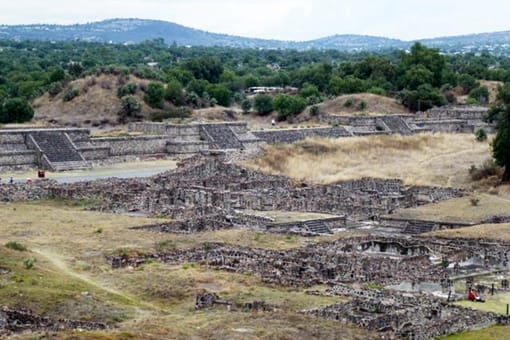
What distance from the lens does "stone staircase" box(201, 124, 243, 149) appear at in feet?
258

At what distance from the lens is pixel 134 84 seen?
93.7m

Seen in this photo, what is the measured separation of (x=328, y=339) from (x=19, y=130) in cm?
4684

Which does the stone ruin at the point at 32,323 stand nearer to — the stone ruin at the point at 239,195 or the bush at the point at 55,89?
Result: the stone ruin at the point at 239,195

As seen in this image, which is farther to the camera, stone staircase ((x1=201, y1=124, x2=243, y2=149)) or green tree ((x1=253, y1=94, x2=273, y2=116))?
green tree ((x1=253, y1=94, x2=273, y2=116))

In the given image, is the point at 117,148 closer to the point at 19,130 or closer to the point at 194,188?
the point at 19,130

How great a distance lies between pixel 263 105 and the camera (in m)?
99.6

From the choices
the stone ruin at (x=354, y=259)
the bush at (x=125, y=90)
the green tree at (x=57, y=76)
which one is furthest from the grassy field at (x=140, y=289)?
the green tree at (x=57, y=76)

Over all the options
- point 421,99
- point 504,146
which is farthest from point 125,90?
point 504,146

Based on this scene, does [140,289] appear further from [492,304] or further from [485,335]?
[492,304]

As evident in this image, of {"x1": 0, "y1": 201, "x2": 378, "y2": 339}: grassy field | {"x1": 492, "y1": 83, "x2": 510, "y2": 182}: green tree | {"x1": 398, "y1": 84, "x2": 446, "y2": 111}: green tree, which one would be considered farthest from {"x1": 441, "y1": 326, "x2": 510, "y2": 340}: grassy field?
{"x1": 398, "y1": 84, "x2": 446, "y2": 111}: green tree

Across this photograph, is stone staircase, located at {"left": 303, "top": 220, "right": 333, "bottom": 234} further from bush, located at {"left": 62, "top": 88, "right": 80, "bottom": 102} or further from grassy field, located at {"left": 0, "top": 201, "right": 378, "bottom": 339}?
bush, located at {"left": 62, "top": 88, "right": 80, "bottom": 102}

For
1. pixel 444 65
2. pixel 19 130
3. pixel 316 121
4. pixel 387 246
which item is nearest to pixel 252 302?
pixel 387 246

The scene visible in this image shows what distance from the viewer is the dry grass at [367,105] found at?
9925 cm

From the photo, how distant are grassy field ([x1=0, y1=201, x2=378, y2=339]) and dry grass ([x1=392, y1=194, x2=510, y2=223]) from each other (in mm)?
8811
